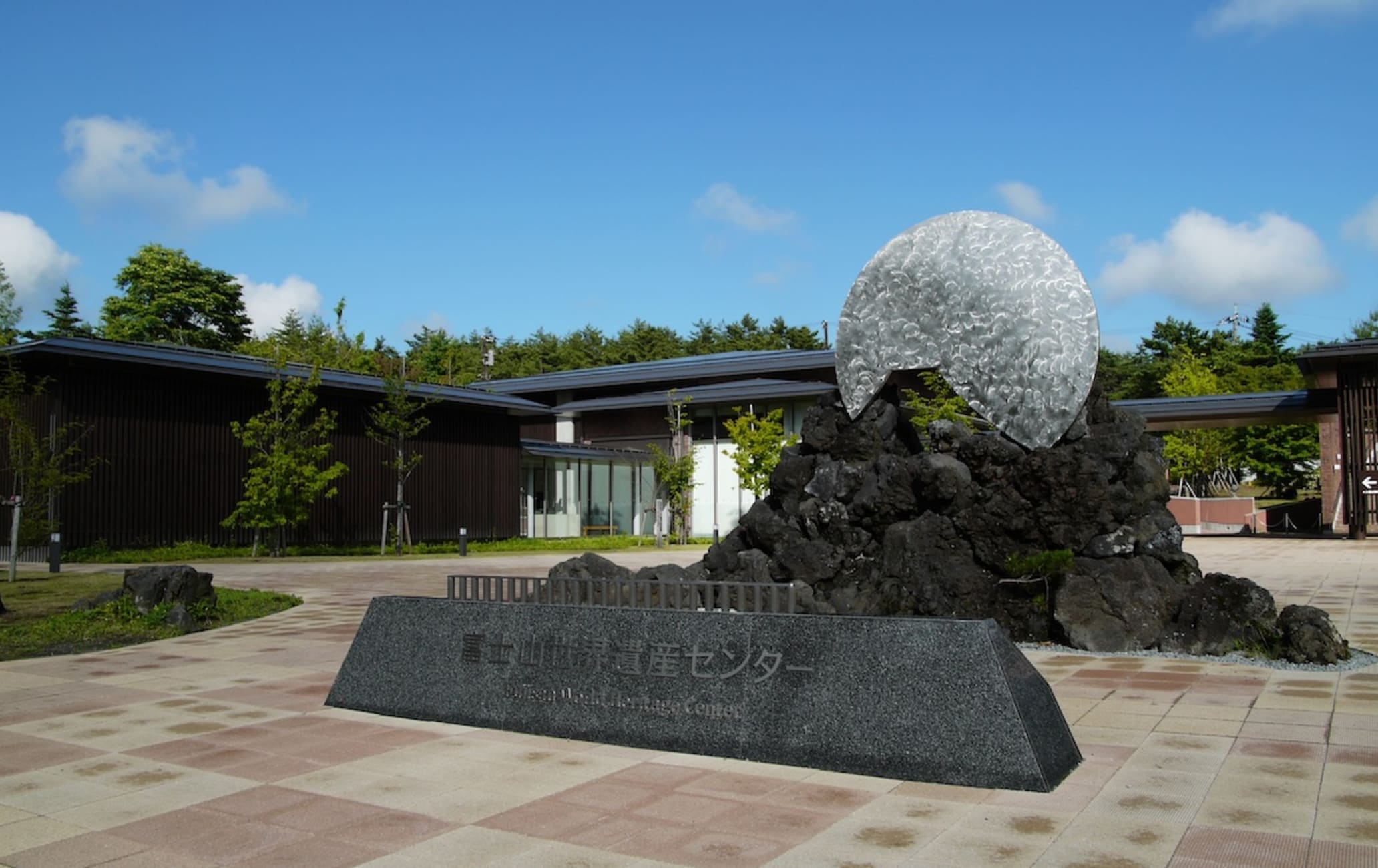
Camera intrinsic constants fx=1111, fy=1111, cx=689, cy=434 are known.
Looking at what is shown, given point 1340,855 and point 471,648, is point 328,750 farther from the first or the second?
point 1340,855

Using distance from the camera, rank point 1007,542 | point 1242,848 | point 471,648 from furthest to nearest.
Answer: point 1007,542, point 471,648, point 1242,848

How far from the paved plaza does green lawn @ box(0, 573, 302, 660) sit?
2.79m

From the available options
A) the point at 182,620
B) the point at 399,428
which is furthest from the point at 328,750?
the point at 399,428

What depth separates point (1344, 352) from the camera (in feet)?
95.6

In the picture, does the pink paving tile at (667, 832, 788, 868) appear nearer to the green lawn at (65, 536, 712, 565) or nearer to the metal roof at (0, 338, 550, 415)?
the metal roof at (0, 338, 550, 415)

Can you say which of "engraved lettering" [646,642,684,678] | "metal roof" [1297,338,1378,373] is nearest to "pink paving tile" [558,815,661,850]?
"engraved lettering" [646,642,684,678]

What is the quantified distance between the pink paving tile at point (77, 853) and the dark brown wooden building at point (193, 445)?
70.3 feet

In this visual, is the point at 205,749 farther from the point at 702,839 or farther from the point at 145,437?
the point at 145,437

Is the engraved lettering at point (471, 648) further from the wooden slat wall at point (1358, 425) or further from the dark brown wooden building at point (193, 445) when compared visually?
the wooden slat wall at point (1358, 425)

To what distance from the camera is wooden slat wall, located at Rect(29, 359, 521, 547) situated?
25.0 metres

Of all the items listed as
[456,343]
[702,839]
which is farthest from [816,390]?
[456,343]

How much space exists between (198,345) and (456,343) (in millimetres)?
27160

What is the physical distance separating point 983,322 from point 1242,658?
4.43 m

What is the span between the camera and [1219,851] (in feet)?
15.1
